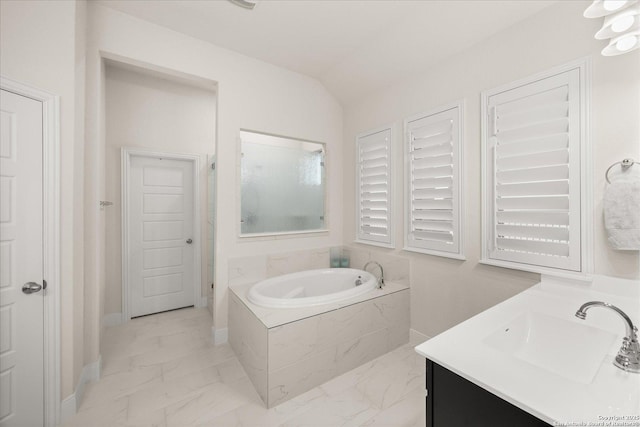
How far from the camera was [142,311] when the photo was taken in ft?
10.1

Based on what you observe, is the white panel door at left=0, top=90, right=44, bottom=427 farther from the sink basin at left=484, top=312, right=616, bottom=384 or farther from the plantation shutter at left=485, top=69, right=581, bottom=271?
the plantation shutter at left=485, top=69, right=581, bottom=271

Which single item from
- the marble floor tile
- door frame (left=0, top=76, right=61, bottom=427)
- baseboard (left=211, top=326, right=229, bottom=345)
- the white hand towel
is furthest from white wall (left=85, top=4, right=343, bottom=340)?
the white hand towel

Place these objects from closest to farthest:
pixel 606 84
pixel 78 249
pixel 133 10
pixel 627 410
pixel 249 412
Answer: pixel 627 410
pixel 606 84
pixel 249 412
pixel 78 249
pixel 133 10

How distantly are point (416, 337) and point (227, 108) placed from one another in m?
2.89

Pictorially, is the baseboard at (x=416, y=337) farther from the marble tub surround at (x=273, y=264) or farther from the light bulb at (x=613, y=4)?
the light bulb at (x=613, y=4)

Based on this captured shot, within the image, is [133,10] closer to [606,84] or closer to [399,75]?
[399,75]

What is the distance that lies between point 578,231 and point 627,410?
1.23m

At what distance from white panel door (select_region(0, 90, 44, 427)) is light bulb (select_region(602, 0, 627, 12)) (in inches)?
114

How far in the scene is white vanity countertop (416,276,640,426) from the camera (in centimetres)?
66

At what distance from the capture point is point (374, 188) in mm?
2887

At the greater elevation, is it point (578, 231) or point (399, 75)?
point (399, 75)

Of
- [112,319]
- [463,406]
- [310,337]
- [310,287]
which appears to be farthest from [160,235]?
[463,406]

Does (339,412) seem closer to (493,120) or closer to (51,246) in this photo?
(51,246)

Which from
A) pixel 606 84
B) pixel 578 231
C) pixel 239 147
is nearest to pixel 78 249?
pixel 239 147
